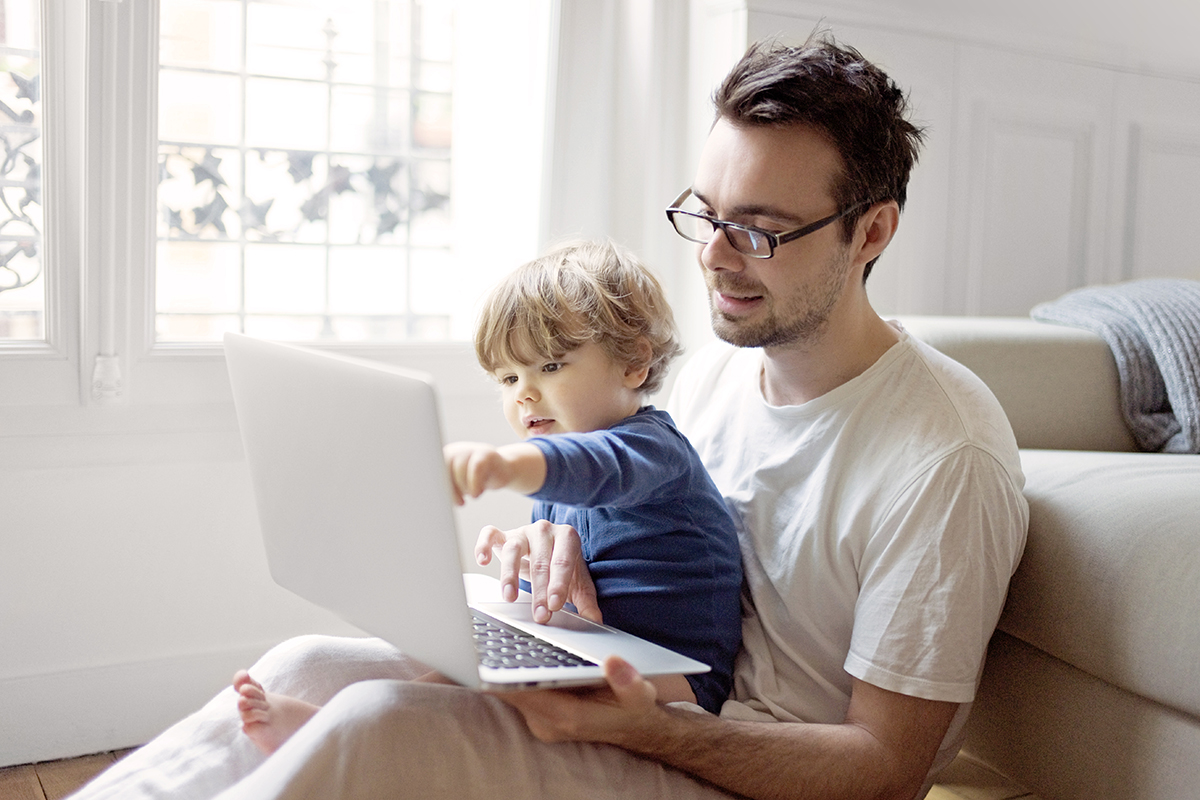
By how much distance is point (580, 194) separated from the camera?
2.34 m

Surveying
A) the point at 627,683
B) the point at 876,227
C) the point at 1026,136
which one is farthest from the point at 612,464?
the point at 1026,136

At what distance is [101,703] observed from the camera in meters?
1.93

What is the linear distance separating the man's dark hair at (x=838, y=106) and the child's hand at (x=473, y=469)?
617mm

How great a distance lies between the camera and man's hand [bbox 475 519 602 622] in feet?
3.67

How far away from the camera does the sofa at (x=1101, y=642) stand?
111 cm

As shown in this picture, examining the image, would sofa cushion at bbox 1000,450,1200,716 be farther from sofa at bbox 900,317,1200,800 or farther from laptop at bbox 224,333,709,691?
laptop at bbox 224,333,709,691

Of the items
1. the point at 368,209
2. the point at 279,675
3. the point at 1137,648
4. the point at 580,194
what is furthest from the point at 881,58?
the point at 279,675

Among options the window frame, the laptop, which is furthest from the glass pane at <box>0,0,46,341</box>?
the laptop

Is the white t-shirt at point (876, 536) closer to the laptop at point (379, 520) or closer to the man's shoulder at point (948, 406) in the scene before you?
the man's shoulder at point (948, 406)

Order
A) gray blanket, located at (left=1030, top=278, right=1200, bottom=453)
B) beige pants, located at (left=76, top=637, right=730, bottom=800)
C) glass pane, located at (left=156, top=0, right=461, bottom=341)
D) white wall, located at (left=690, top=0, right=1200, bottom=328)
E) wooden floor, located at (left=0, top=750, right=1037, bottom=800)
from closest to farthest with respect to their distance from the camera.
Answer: beige pants, located at (left=76, top=637, right=730, bottom=800)
wooden floor, located at (left=0, top=750, right=1037, bottom=800)
gray blanket, located at (left=1030, top=278, right=1200, bottom=453)
glass pane, located at (left=156, top=0, right=461, bottom=341)
white wall, located at (left=690, top=0, right=1200, bottom=328)

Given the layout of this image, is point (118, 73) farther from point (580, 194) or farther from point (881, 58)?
point (881, 58)

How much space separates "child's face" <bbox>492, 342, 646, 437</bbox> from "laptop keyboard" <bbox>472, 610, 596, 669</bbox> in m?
0.28

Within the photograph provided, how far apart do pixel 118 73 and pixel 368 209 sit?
1.78 ft

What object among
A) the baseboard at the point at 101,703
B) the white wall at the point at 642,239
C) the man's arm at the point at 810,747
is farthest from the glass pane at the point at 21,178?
the man's arm at the point at 810,747
